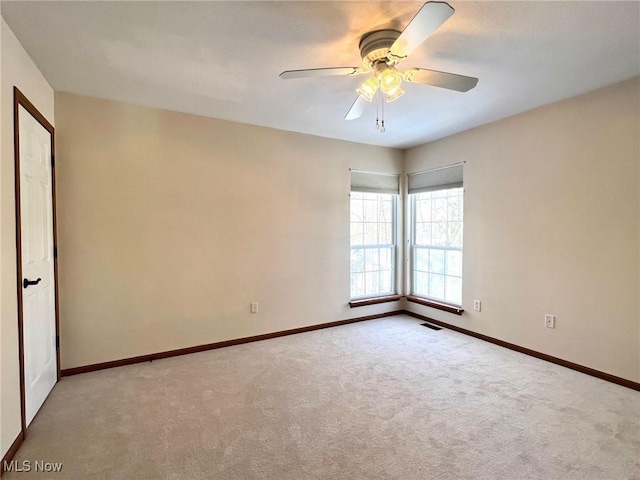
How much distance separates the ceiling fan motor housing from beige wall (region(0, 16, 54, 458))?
202 centimetres

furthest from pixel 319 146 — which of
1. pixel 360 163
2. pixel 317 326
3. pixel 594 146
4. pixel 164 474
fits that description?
pixel 164 474

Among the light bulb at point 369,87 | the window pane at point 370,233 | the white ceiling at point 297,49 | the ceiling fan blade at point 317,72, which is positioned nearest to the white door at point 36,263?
the white ceiling at point 297,49

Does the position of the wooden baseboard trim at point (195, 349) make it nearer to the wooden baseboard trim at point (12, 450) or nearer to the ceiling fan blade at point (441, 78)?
the wooden baseboard trim at point (12, 450)

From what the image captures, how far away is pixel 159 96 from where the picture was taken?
2.88m

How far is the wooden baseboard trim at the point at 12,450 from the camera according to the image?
1.74m

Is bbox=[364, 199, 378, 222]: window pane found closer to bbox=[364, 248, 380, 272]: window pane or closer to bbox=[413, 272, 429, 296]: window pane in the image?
bbox=[364, 248, 380, 272]: window pane

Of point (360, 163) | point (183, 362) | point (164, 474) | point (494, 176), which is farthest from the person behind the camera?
point (360, 163)

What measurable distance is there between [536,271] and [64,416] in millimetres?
4106

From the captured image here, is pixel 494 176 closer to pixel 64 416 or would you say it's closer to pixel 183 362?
pixel 183 362

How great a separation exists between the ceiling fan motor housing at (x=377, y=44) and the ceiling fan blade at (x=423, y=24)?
16 cm

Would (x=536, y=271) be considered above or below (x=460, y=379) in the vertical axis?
above

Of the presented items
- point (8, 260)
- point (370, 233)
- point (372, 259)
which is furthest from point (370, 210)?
point (8, 260)

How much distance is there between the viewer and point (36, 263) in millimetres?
2355

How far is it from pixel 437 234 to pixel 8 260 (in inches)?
166
